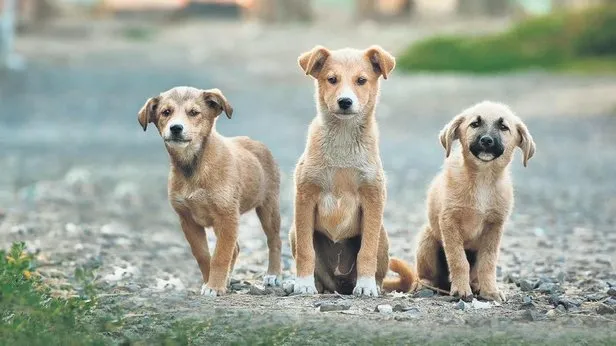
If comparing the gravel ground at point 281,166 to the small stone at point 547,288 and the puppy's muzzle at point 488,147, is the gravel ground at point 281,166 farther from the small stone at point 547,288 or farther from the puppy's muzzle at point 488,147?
the puppy's muzzle at point 488,147

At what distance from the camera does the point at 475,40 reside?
85.0 feet

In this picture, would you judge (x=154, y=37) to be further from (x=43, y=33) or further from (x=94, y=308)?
(x=94, y=308)

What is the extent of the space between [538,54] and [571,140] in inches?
298

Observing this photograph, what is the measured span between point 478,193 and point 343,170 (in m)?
0.79

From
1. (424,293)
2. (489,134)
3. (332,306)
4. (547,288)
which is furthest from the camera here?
(547,288)

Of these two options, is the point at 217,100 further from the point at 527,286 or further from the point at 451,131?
the point at 527,286

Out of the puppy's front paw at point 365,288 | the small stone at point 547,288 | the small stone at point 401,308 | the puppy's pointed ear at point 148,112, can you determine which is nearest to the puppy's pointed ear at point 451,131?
the puppy's front paw at point 365,288

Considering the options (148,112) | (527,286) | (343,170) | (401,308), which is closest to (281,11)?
(527,286)

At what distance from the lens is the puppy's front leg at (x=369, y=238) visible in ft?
23.6

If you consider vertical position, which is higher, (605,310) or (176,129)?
(176,129)

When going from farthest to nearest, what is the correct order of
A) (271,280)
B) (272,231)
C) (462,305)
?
(272,231) < (271,280) < (462,305)

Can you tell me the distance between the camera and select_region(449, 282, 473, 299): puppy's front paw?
7160 millimetres

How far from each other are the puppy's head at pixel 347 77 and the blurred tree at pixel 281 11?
24592mm

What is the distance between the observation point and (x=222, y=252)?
7.26 m
